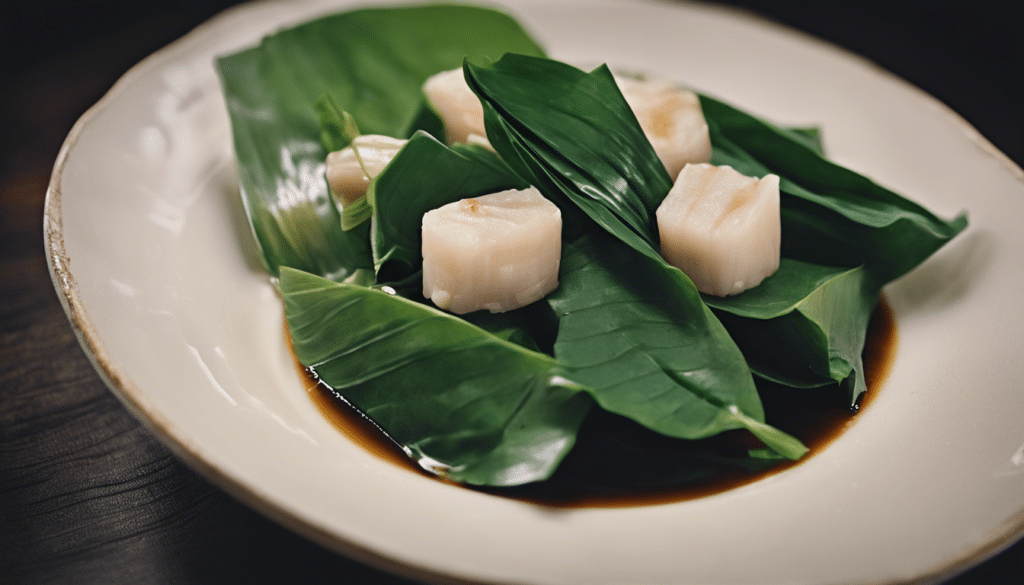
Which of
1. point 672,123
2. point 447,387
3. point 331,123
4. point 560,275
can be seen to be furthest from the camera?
point 331,123

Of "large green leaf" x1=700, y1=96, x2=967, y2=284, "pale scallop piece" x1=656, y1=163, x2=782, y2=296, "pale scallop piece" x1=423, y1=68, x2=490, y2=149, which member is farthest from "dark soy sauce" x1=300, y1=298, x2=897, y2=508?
"pale scallop piece" x1=423, y1=68, x2=490, y2=149

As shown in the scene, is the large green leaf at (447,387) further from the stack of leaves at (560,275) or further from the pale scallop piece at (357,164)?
the pale scallop piece at (357,164)

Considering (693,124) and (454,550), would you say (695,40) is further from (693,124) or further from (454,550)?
(454,550)

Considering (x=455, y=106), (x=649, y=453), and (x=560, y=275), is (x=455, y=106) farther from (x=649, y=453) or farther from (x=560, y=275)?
(x=649, y=453)

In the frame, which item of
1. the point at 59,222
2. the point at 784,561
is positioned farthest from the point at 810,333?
the point at 59,222

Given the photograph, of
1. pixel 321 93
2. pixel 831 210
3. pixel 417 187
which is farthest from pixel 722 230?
pixel 321 93

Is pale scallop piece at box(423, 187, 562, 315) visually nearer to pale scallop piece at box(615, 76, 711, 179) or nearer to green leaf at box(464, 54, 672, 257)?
green leaf at box(464, 54, 672, 257)
